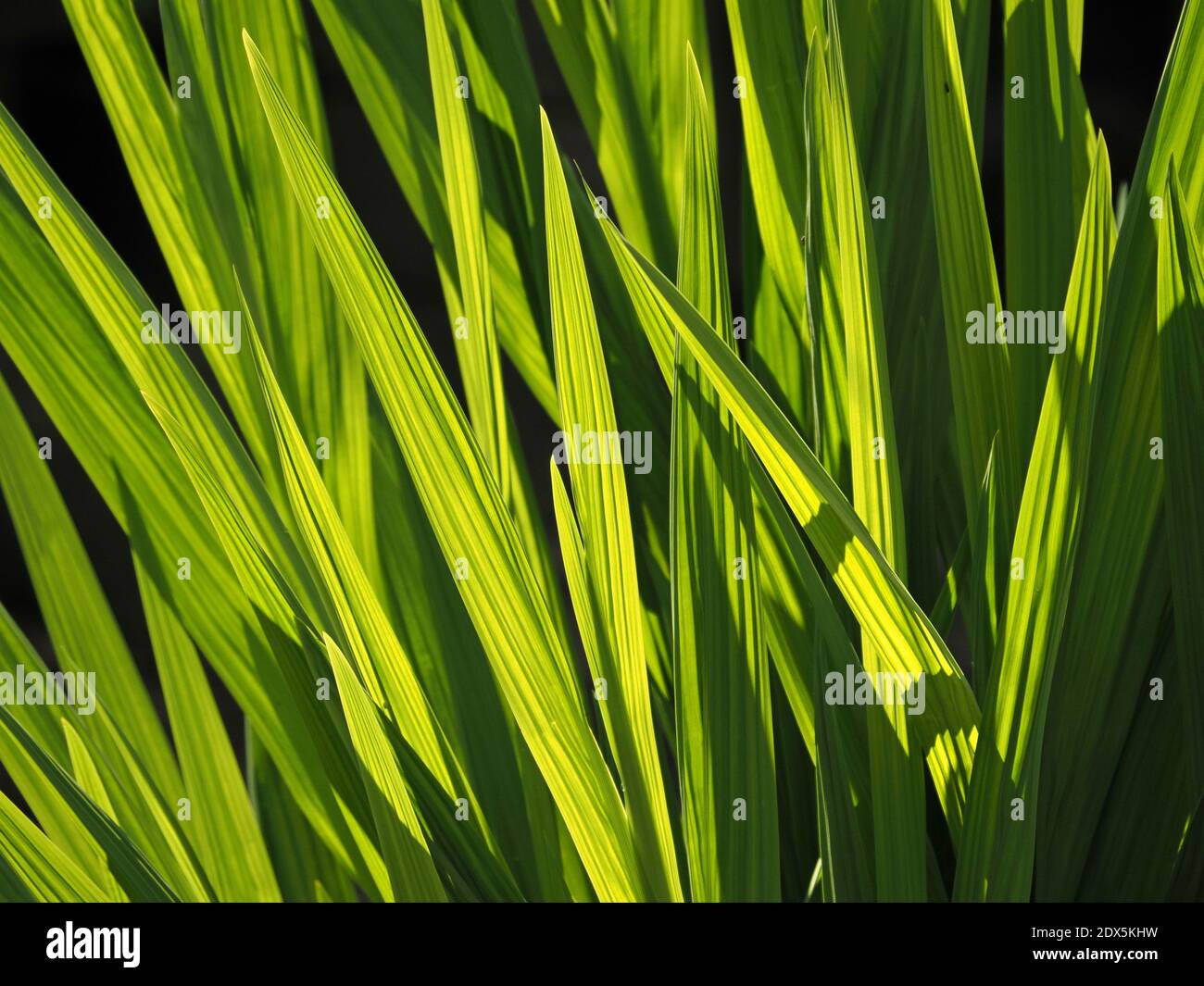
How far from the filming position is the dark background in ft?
3.10

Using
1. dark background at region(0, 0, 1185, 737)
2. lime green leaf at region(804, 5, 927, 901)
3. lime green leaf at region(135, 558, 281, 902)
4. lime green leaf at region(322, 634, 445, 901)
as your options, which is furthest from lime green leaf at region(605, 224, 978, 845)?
dark background at region(0, 0, 1185, 737)

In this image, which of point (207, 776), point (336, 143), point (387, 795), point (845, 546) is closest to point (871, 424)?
point (845, 546)

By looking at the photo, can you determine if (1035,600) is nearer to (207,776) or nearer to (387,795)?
(387,795)

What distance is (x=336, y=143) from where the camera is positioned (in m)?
1.10

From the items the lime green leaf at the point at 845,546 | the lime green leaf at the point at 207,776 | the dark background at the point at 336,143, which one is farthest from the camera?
the dark background at the point at 336,143

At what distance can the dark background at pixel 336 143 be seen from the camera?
95 centimetres

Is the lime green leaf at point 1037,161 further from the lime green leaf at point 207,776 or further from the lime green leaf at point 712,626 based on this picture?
the lime green leaf at point 207,776

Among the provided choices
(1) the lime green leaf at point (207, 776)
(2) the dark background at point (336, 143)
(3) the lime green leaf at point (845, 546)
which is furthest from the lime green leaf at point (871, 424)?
(2) the dark background at point (336, 143)

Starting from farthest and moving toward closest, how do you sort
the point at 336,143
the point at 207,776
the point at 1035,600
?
the point at 336,143 → the point at 207,776 → the point at 1035,600

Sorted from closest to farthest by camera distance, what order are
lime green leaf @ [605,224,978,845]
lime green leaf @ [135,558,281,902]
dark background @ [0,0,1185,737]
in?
lime green leaf @ [605,224,978,845] < lime green leaf @ [135,558,281,902] < dark background @ [0,0,1185,737]

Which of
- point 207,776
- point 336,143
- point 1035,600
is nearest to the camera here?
point 1035,600

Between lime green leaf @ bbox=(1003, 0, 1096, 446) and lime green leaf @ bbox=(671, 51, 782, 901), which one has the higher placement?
lime green leaf @ bbox=(1003, 0, 1096, 446)

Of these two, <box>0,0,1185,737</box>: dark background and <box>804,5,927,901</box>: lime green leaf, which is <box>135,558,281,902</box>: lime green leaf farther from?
<box>0,0,1185,737</box>: dark background
